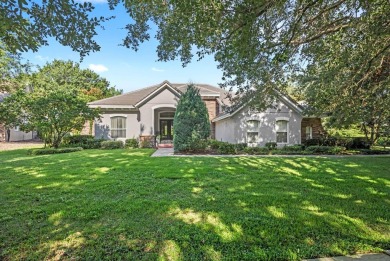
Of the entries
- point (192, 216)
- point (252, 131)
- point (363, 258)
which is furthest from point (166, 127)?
point (363, 258)

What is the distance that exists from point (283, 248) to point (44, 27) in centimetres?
398

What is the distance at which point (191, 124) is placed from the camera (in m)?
14.6

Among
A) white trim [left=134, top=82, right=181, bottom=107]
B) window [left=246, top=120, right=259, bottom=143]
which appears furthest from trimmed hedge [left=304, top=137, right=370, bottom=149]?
white trim [left=134, top=82, right=181, bottom=107]

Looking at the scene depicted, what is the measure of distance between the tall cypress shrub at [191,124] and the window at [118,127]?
8.09 m

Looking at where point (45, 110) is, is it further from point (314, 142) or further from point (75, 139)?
point (314, 142)

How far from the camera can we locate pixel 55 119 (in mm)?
16297

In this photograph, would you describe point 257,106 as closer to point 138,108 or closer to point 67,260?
point 67,260

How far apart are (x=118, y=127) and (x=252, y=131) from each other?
11.1m

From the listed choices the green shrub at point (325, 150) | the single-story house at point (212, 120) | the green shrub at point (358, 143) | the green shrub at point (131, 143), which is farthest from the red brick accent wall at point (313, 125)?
the green shrub at point (131, 143)

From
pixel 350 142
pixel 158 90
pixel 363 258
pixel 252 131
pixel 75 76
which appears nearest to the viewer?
pixel 363 258

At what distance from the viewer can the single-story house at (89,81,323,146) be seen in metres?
18.0

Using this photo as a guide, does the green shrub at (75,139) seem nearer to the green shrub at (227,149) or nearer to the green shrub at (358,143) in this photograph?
the green shrub at (227,149)

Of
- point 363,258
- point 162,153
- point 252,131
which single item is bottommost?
point 363,258

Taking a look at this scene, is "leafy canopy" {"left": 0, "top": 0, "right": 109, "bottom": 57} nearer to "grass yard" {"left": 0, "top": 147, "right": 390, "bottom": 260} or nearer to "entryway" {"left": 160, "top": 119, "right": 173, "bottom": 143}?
"grass yard" {"left": 0, "top": 147, "right": 390, "bottom": 260}
